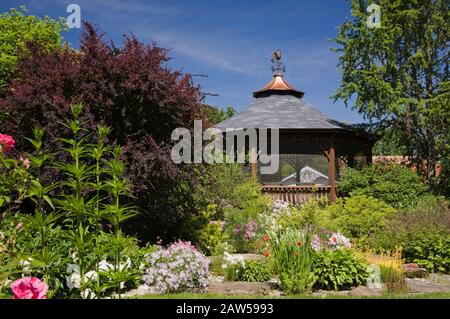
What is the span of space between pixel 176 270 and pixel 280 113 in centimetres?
1545

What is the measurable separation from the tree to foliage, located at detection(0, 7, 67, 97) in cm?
1167

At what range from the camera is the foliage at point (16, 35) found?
12.9 meters

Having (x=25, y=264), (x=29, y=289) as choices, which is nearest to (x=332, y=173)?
(x=25, y=264)

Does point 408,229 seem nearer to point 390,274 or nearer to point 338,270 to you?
point 390,274

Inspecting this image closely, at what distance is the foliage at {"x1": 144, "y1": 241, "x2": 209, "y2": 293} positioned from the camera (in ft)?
23.0

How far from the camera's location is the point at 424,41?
1989 centimetres

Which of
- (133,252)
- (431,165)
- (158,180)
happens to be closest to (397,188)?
(431,165)

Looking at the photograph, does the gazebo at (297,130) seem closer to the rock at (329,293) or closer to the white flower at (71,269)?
the rock at (329,293)

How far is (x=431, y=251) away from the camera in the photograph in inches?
367

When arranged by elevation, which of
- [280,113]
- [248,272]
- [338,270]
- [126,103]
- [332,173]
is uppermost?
[280,113]

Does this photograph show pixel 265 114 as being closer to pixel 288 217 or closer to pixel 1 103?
pixel 288 217

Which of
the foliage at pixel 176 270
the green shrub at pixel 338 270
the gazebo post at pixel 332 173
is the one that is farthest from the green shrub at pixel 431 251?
the gazebo post at pixel 332 173

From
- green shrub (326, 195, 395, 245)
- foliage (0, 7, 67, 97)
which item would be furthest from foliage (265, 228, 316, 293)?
foliage (0, 7, 67, 97)
